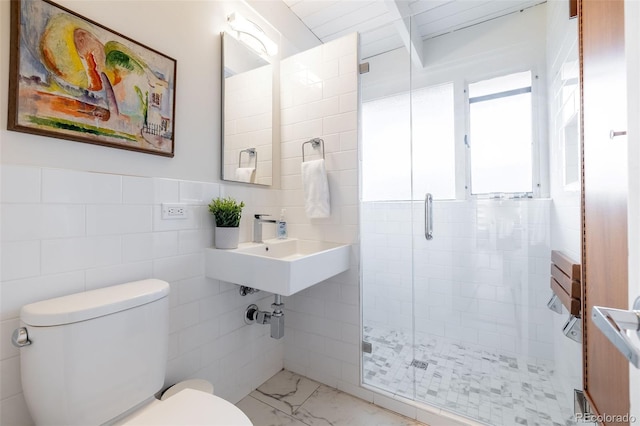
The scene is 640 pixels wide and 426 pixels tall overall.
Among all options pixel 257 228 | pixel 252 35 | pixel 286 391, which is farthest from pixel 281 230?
pixel 252 35

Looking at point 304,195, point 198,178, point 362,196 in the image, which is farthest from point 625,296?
point 198,178

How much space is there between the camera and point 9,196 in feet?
2.84

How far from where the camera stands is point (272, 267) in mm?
1288

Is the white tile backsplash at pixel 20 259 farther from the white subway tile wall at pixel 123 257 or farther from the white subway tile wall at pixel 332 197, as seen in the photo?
the white subway tile wall at pixel 332 197

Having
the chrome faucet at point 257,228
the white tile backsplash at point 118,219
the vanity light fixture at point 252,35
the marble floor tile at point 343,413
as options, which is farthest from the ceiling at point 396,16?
the marble floor tile at point 343,413

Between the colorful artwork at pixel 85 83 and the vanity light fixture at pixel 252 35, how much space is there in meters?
0.53

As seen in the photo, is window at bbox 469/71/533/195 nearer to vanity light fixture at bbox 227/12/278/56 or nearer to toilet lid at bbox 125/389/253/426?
vanity light fixture at bbox 227/12/278/56

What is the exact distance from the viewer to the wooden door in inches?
25.6

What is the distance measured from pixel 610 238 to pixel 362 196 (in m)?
1.22

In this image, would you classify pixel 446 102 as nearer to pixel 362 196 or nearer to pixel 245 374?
pixel 362 196

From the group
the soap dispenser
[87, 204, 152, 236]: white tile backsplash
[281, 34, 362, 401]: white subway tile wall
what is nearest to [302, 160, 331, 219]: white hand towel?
[281, 34, 362, 401]: white subway tile wall

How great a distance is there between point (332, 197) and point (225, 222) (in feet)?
2.33

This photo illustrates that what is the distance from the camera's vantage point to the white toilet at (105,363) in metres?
0.81

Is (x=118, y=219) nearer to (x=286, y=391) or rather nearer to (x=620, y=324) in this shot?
(x=286, y=391)
